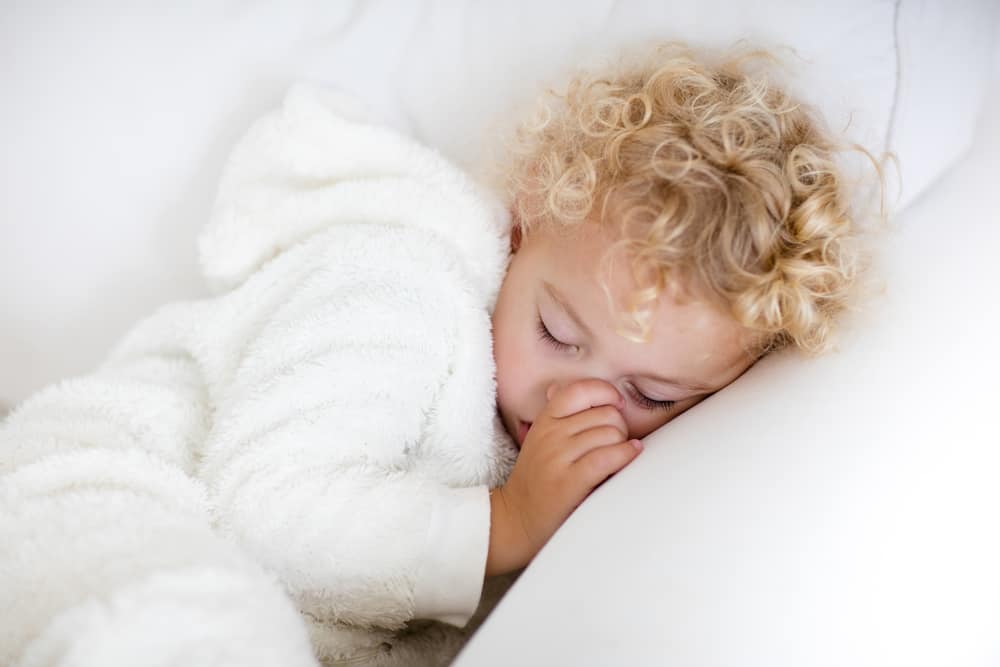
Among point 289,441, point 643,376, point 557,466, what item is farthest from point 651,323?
point 289,441

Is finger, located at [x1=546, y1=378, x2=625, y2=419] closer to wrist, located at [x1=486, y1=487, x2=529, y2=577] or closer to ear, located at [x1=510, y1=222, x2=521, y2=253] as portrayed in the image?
wrist, located at [x1=486, y1=487, x2=529, y2=577]

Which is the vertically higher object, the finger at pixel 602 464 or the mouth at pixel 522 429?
the finger at pixel 602 464

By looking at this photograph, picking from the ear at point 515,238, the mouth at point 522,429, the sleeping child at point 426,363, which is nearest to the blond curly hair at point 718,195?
the sleeping child at point 426,363

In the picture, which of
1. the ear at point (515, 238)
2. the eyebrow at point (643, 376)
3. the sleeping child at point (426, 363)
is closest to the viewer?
the sleeping child at point (426, 363)

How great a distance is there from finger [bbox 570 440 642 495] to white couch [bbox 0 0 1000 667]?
39 millimetres

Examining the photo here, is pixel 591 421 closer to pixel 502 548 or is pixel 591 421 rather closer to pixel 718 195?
pixel 502 548

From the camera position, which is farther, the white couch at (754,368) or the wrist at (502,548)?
the wrist at (502,548)

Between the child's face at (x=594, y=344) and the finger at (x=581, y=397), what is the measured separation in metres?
0.02

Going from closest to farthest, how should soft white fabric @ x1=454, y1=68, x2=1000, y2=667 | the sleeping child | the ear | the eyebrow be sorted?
soft white fabric @ x1=454, y1=68, x2=1000, y2=667 → the sleeping child → the eyebrow → the ear

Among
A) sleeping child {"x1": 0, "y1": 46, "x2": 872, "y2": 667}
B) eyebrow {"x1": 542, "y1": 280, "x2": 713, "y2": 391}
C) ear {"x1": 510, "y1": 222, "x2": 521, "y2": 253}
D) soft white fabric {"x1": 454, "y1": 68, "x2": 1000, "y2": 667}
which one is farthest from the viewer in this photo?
ear {"x1": 510, "y1": 222, "x2": 521, "y2": 253}

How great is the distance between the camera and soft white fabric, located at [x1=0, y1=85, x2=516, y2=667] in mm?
654

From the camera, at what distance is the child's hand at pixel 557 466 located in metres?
0.82

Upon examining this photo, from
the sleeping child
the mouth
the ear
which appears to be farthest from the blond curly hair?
the mouth

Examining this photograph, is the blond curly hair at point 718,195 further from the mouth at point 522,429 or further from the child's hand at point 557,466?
the mouth at point 522,429
